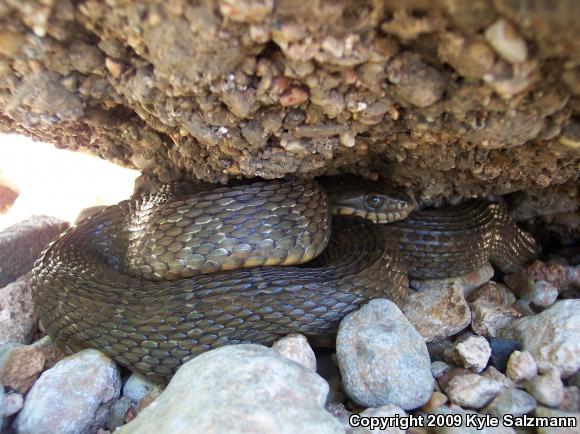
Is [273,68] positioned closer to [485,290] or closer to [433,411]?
[433,411]

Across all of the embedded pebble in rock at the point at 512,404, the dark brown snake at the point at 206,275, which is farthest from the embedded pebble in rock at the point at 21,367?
the embedded pebble in rock at the point at 512,404

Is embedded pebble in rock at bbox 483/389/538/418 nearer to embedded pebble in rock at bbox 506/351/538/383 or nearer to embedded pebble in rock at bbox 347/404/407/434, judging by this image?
embedded pebble in rock at bbox 506/351/538/383

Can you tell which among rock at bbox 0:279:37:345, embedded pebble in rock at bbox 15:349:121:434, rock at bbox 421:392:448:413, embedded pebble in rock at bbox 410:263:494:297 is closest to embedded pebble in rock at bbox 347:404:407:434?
rock at bbox 421:392:448:413

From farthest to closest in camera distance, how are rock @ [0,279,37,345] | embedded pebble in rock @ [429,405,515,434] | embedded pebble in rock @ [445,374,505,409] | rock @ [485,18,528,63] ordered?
1. rock @ [0,279,37,345]
2. embedded pebble in rock @ [445,374,505,409]
3. embedded pebble in rock @ [429,405,515,434]
4. rock @ [485,18,528,63]

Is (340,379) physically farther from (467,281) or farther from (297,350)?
(467,281)

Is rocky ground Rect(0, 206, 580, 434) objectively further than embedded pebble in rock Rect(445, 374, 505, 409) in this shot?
No

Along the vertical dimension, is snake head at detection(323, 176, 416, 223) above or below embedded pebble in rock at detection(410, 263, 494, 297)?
above

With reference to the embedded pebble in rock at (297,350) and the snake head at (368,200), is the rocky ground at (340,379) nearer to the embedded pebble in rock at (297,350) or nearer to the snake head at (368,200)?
the embedded pebble in rock at (297,350)

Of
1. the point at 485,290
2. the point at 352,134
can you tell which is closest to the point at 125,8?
the point at 352,134
